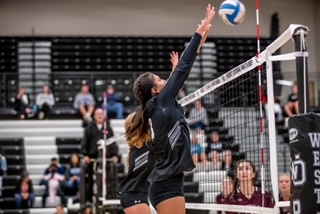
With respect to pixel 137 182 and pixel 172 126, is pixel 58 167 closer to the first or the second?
pixel 137 182

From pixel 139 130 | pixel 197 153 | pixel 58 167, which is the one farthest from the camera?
pixel 58 167

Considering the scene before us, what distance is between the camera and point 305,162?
3.50 metres

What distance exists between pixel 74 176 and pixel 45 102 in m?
3.67

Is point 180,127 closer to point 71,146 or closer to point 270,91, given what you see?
point 270,91

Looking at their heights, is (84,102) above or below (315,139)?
above

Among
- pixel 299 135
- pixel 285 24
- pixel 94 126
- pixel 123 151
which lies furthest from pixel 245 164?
pixel 285 24

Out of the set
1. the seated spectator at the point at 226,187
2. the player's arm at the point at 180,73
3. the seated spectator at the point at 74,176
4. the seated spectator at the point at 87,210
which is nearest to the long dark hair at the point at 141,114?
the player's arm at the point at 180,73

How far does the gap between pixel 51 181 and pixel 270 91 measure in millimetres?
11279

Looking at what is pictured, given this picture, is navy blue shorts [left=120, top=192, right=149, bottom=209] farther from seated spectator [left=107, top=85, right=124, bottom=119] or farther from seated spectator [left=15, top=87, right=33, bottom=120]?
seated spectator [left=15, top=87, right=33, bottom=120]

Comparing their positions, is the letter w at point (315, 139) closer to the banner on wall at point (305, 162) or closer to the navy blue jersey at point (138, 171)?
the banner on wall at point (305, 162)

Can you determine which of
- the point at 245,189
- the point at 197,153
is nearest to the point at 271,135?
the point at 245,189

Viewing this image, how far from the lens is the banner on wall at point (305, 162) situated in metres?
3.48

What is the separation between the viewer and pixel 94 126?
44.9 feet

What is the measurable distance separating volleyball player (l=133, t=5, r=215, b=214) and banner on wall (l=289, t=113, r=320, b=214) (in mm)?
1455
